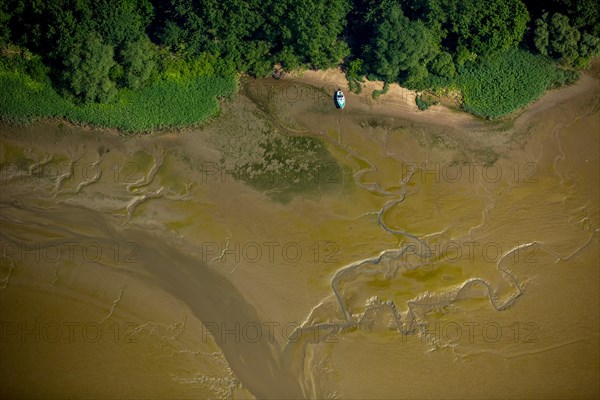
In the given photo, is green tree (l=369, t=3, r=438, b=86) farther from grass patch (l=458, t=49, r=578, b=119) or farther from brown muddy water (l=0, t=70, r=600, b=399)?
A: grass patch (l=458, t=49, r=578, b=119)

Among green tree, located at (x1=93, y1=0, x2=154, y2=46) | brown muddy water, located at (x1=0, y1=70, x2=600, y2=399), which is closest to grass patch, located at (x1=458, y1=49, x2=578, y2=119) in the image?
brown muddy water, located at (x1=0, y1=70, x2=600, y2=399)

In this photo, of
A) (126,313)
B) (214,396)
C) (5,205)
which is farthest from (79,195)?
(214,396)

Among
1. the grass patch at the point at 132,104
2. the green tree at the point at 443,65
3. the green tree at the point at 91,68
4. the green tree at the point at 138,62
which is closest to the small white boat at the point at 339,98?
the green tree at the point at 443,65

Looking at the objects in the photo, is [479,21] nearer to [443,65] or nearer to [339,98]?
[443,65]

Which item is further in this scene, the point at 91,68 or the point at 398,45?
the point at 398,45

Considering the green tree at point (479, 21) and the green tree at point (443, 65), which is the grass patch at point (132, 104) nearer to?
the green tree at point (443, 65)

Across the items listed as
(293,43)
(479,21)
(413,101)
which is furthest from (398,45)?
(293,43)
